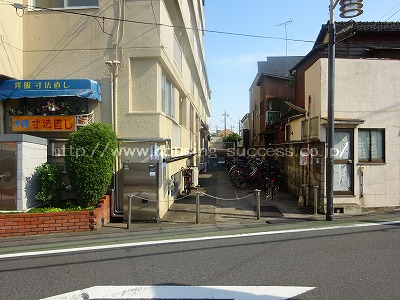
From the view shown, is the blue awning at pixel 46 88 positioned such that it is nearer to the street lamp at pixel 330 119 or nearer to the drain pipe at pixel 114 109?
the drain pipe at pixel 114 109

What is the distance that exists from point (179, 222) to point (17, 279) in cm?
460

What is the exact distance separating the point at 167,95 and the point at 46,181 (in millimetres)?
4976

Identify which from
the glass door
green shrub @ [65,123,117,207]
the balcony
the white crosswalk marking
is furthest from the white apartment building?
the balcony

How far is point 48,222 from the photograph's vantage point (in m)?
7.70

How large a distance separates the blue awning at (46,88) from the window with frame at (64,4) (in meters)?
2.43

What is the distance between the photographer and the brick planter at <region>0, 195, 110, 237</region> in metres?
7.53

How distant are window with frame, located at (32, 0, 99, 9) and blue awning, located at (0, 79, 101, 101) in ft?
7.96

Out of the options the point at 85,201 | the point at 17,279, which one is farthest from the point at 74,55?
the point at 17,279

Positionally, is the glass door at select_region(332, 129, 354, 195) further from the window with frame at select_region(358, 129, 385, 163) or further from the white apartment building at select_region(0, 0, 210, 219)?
the white apartment building at select_region(0, 0, 210, 219)

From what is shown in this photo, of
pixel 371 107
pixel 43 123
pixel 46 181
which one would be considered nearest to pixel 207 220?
pixel 46 181

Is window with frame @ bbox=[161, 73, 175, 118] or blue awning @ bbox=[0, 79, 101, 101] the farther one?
window with frame @ bbox=[161, 73, 175, 118]

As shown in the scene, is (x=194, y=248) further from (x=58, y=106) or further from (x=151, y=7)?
(x=151, y=7)

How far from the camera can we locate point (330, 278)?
4.80 metres

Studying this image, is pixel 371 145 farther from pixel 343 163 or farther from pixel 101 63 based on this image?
pixel 101 63
